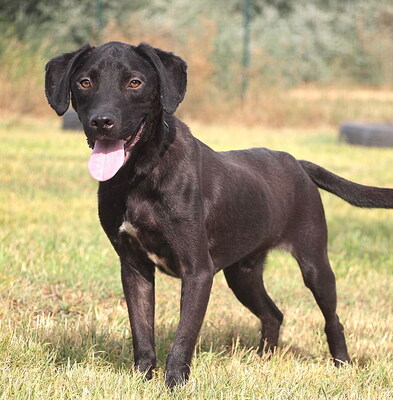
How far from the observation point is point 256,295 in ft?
17.0

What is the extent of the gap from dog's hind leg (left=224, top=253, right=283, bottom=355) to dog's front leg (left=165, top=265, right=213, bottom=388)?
1.08 metres

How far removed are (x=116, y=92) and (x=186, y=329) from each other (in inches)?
44.5

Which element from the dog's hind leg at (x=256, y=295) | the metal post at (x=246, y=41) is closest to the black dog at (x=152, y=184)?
the dog's hind leg at (x=256, y=295)

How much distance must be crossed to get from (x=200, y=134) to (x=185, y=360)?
497 inches

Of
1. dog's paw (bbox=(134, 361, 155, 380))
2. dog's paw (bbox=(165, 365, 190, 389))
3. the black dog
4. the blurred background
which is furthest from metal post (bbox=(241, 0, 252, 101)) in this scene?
dog's paw (bbox=(165, 365, 190, 389))

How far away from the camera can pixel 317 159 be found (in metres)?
13.5

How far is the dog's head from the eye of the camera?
3.70 meters

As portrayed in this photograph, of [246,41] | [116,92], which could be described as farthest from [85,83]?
[246,41]

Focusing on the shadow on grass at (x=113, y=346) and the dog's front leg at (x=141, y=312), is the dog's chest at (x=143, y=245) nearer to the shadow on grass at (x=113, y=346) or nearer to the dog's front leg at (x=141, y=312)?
the dog's front leg at (x=141, y=312)

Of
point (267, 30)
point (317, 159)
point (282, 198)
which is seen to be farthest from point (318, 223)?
point (267, 30)

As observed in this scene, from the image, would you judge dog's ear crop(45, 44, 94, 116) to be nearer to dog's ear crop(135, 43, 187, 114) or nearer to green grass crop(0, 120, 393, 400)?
dog's ear crop(135, 43, 187, 114)

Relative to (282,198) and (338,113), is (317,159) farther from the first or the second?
(282,198)

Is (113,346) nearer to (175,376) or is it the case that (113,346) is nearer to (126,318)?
(126,318)

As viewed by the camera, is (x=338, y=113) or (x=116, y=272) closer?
(x=116, y=272)
